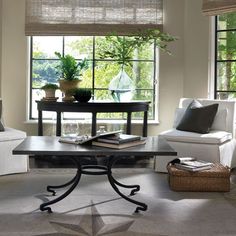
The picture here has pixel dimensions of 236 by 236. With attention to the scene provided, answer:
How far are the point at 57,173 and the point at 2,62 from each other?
1863mm

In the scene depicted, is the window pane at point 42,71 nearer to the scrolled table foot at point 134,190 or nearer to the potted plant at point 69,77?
the potted plant at point 69,77

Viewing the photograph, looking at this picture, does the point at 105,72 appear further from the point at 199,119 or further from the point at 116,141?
the point at 116,141

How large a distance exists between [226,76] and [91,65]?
1.83 meters

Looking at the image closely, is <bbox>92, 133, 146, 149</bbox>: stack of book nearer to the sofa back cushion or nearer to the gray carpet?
the gray carpet

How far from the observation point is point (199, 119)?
4707mm

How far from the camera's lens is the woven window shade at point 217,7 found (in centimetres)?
503

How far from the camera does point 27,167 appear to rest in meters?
4.63

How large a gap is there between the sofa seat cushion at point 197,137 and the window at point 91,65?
121cm

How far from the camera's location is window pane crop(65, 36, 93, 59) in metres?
5.71

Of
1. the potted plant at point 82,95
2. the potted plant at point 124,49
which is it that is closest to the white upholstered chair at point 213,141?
the potted plant at point 124,49

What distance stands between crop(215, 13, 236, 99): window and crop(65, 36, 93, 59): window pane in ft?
5.63

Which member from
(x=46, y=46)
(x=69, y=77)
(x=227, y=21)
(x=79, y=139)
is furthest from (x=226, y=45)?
(x=79, y=139)

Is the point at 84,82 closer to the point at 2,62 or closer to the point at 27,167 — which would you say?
the point at 2,62

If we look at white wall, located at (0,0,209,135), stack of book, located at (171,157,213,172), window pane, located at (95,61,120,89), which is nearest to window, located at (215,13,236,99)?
white wall, located at (0,0,209,135)
